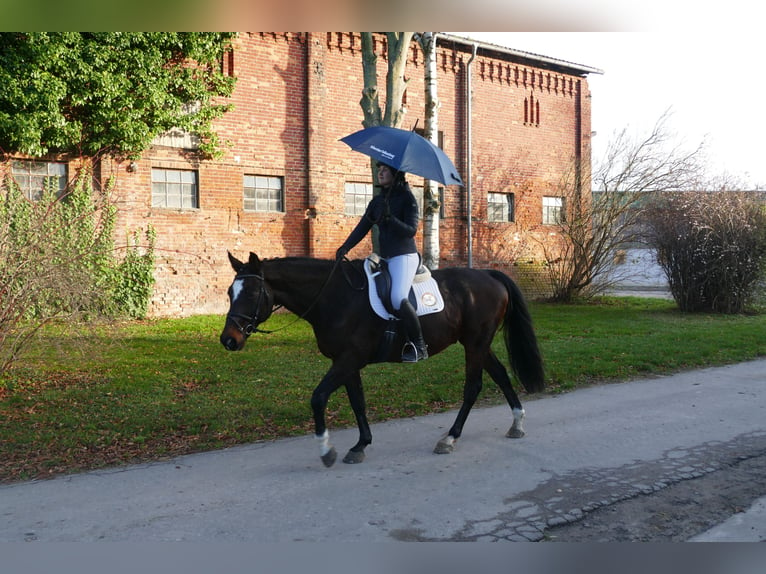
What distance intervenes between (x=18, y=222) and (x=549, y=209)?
21.0 meters

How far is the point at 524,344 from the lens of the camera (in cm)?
755

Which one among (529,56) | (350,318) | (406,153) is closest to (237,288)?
(350,318)

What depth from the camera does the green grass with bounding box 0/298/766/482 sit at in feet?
22.3

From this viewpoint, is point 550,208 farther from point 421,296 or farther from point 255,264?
point 255,264

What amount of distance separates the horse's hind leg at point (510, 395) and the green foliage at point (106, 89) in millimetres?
12471

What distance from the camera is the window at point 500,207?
2427 centimetres

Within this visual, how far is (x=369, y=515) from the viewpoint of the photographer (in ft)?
15.2

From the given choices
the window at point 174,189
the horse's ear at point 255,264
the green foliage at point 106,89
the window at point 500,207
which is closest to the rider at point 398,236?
the horse's ear at point 255,264

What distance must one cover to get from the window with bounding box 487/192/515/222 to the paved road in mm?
17009

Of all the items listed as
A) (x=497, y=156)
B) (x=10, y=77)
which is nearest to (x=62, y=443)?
(x=10, y=77)

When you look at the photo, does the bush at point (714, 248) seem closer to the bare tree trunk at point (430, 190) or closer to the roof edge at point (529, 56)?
the roof edge at point (529, 56)

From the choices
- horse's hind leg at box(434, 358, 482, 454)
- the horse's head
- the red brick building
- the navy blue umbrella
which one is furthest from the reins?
the red brick building

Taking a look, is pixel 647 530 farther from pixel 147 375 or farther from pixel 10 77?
pixel 10 77

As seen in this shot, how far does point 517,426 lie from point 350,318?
2.23m
